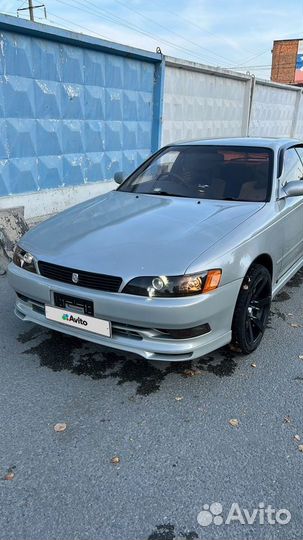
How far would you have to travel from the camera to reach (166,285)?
2.47 metres

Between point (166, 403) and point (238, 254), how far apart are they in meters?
1.03

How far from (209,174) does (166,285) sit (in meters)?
1.63

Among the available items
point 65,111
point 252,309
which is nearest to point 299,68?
point 65,111

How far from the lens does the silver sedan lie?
2502 mm

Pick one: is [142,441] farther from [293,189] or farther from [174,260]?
[293,189]

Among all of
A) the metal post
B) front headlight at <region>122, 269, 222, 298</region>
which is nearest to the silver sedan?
front headlight at <region>122, 269, 222, 298</region>

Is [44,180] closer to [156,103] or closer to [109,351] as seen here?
[156,103]

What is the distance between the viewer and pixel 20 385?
2.80m

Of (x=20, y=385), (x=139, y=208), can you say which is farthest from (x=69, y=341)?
(x=139, y=208)

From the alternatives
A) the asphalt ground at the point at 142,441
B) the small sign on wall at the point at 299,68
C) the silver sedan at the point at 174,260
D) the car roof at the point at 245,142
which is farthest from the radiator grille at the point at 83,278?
the small sign on wall at the point at 299,68

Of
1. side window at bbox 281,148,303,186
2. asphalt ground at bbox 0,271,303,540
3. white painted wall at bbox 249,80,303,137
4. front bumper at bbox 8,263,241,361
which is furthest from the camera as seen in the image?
white painted wall at bbox 249,80,303,137

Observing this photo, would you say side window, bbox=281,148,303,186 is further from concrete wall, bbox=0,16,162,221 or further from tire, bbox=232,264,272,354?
concrete wall, bbox=0,16,162,221

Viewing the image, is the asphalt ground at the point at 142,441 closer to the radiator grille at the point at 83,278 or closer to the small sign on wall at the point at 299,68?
the radiator grille at the point at 83,278

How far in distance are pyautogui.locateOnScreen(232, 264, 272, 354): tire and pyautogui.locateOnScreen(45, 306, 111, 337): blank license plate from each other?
870 millimetres
